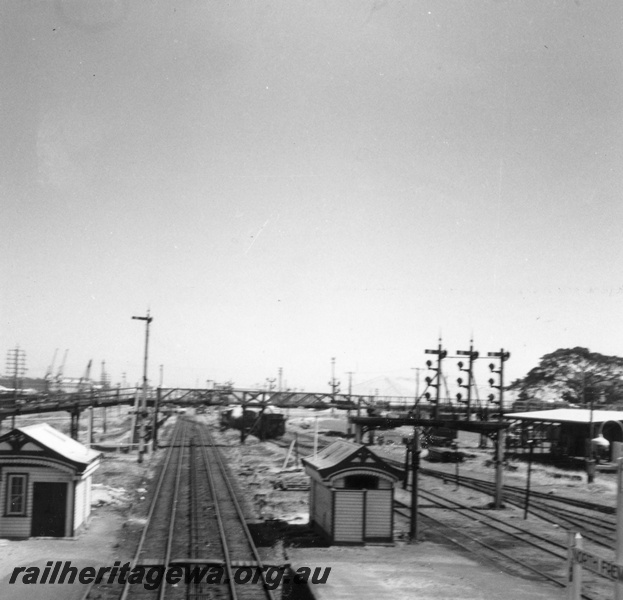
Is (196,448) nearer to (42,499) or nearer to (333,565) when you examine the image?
(42,499)

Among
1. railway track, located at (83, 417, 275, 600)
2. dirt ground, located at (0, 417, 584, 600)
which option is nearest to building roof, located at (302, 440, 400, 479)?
dirt ground, located at (0, 417, 584, 600)

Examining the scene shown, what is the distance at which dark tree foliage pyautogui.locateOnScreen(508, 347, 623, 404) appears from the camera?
77.6 m

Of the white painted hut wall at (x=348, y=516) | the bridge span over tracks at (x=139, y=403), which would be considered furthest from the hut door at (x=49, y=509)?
the bridge span over tracks at (x=139, y=403)

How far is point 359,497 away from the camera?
754 inches

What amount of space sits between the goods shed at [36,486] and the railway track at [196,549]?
2.68 m

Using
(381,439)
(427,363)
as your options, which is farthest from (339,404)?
(427,363)

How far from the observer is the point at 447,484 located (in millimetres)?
34406

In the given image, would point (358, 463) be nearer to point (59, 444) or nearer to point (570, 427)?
point (59, 444)

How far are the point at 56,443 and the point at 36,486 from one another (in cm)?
165

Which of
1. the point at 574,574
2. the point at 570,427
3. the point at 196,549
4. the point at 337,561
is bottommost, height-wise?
the point at 196,549

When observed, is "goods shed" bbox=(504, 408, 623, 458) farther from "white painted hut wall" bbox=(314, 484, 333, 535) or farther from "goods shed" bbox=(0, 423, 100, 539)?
"goods shed" bbox=(0, 423, 100, 539)

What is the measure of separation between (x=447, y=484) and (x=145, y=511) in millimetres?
17154

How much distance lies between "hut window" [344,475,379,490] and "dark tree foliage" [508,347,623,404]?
6408 cm

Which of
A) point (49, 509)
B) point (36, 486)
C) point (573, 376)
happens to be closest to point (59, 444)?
point (36, 486)
